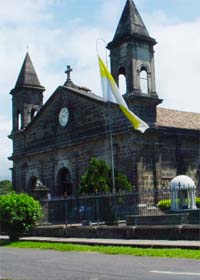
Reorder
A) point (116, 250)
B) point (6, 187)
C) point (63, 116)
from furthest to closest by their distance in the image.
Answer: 1. point (6, 187)
2. point (63, 116)
3. point (116, 250)

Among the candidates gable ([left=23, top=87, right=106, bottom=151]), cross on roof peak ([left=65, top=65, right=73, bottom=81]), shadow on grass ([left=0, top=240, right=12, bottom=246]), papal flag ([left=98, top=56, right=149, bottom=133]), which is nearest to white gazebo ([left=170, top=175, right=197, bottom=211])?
papal flag ([left=98, top=56, right=149, bottom=133])

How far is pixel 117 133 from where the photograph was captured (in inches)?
1112

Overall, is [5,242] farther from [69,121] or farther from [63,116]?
[63,116]

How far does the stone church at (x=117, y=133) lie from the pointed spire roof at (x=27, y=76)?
89mm

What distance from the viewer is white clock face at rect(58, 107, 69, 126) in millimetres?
33719

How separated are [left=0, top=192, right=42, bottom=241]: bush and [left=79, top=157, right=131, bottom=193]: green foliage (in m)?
4.60

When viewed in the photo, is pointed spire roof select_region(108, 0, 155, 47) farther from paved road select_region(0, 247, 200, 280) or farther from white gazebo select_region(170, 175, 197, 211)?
paved road select_region(0, 247, 200, 280)

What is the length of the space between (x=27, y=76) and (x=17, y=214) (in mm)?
20101

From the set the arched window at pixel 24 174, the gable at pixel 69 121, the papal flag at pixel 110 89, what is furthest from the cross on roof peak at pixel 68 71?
the papal flag at pixel 110 89

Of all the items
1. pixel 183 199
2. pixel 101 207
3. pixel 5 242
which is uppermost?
pixel 183 199

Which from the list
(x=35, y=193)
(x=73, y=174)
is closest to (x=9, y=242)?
(x=35, y=193)

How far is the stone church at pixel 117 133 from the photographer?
90.0 ft

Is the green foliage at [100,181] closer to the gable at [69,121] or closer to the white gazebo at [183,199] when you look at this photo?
the white gazebo at [183,199]

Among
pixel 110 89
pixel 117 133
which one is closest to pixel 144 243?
pixel 110 89
